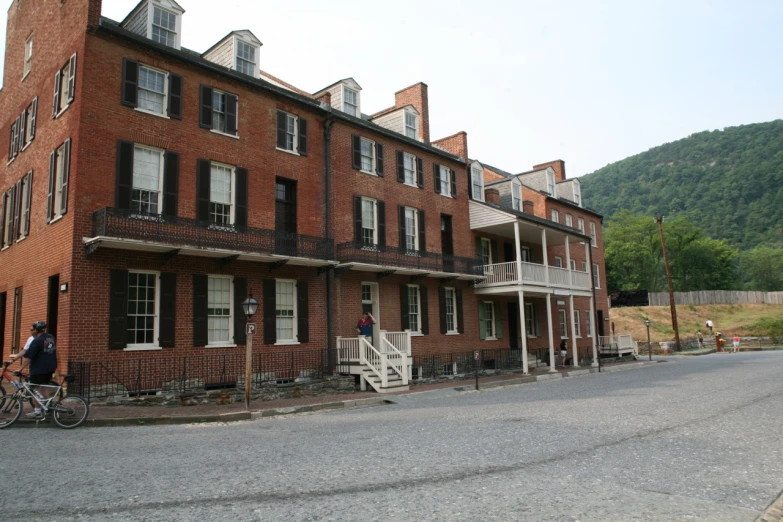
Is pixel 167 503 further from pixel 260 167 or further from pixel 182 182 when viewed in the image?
pixel 260 167

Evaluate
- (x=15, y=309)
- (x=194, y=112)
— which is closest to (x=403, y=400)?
(x=194, y=112)

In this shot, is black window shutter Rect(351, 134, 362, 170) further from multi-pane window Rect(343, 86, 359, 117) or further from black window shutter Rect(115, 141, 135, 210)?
black window shutter Rect(115, 141, 135, 210)

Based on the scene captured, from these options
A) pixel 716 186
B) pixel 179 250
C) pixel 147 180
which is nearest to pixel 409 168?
pixel 147 180

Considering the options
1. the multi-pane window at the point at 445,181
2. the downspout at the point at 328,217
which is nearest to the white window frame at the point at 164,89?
the downspout at the point at 328,217

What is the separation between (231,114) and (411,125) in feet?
32.1

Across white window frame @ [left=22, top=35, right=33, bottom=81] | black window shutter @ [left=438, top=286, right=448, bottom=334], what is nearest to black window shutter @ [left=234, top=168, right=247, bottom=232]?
white window frame @ [left=22, top=35, right=33, bottom=81]

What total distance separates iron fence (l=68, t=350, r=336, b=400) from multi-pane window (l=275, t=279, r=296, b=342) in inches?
27.0

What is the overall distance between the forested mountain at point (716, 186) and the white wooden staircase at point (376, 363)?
105 meters

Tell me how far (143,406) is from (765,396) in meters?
15.6

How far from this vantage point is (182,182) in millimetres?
15773

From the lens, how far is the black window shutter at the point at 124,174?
566 inches

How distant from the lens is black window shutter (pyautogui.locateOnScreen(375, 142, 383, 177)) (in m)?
22.2

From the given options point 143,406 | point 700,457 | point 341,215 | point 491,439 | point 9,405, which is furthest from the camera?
point 341,215

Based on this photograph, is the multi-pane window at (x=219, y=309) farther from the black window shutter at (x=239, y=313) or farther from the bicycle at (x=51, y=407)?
the bicycle at (x=51, y=407)
